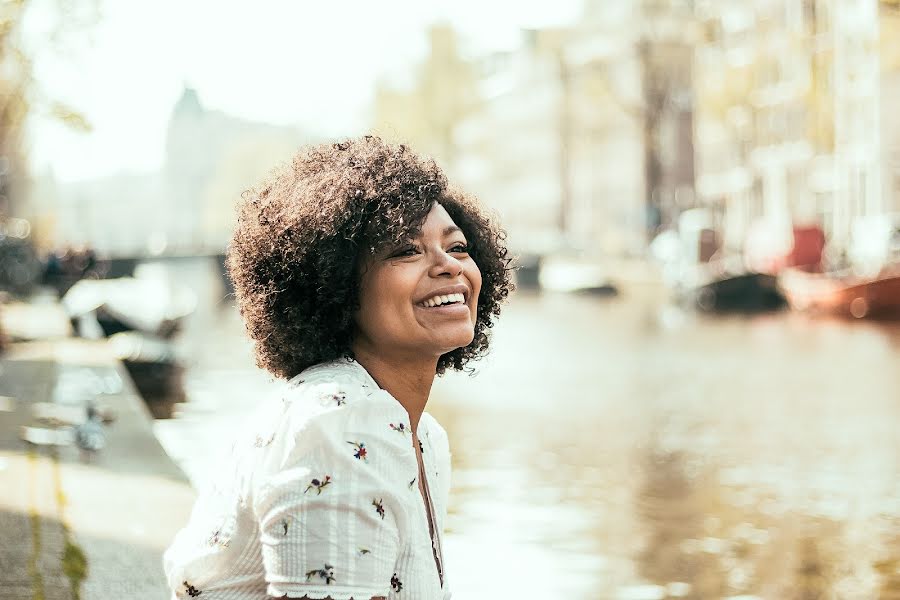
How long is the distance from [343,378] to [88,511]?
3293 mm

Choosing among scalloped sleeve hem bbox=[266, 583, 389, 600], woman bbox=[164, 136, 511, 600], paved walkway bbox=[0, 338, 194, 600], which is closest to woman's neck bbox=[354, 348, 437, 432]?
woman bbox=[164, 136, 511, 600]

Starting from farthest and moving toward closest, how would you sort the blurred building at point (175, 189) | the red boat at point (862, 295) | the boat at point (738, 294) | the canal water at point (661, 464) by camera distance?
the blurred building at point (175, 189) → the boat at point (738, 294) → the red boat at point (862, 295) → the canal water at point (661, 464)

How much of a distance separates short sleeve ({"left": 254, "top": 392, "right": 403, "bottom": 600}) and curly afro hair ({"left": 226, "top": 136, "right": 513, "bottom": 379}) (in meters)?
0.42

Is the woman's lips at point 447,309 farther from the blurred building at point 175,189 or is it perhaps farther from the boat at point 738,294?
the blurred building at point 175,189

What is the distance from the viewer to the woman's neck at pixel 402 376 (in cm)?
291

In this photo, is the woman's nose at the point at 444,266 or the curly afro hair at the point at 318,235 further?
the woman's nose at the point at 444,266

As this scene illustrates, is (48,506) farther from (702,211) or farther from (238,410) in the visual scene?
(702,211)

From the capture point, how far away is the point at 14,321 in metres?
22.4

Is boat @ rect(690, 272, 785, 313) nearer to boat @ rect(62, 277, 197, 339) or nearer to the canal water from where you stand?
the canal water

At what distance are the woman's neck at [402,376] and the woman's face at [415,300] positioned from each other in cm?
2

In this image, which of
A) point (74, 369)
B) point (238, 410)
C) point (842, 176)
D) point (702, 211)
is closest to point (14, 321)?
point (238, 410)

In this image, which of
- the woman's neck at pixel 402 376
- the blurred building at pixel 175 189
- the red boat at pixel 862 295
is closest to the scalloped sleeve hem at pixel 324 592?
the woman's neck at pixel 402 376

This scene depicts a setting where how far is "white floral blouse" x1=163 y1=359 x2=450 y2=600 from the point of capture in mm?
2428

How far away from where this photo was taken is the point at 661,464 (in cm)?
1209
